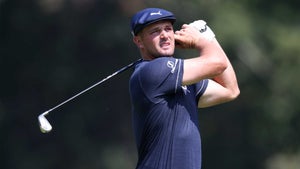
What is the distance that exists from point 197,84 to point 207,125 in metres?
14.2

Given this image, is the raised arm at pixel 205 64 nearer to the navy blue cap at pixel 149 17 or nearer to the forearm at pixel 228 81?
the forearm at pixel 228 81

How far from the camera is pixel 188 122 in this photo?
6.63 m

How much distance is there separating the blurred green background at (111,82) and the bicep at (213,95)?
Result: 40.5 feet

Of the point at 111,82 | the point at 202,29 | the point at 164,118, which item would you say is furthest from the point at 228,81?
the point at 111,82

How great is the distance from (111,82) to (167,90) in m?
15.4

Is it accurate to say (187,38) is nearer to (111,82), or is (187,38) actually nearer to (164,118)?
(164,118)

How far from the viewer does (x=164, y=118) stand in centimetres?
661

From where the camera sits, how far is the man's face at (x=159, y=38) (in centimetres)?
679

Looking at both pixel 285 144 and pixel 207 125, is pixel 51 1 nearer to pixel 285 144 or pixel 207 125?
pixel 207 125

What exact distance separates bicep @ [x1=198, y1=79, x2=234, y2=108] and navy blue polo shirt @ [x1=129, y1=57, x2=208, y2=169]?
42 cm

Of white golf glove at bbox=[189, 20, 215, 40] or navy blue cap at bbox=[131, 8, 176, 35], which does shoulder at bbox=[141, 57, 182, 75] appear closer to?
navy blue cap at bbox=[131, 8, 176, 35]

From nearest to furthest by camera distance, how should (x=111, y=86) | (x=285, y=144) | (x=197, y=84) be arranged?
(x=197, y=84) < (x=285, y=144) < (x=111, y=86)

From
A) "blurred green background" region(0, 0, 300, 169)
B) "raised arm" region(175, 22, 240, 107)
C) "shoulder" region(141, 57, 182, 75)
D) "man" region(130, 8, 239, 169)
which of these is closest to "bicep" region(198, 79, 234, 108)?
"raised arm" region(175, 22, 240, 107)

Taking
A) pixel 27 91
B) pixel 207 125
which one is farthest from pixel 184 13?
pixel 27 91
